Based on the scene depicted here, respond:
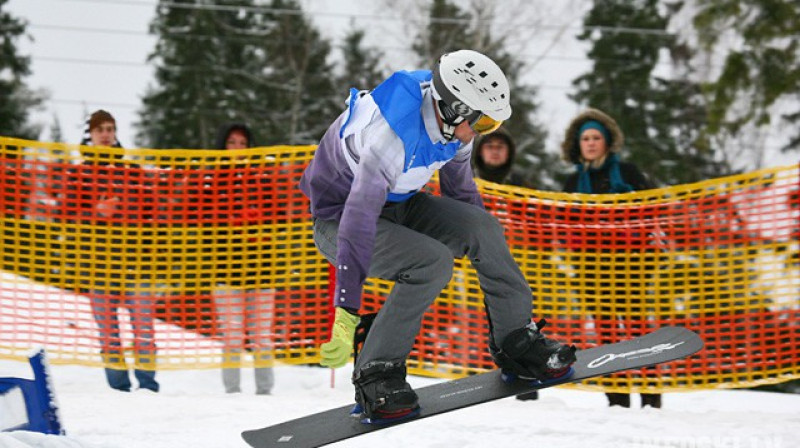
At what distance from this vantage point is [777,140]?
22.8 m

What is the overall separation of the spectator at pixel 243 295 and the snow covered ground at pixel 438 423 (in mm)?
450

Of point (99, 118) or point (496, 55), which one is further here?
point (496, 55)

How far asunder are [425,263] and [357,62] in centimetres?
2430

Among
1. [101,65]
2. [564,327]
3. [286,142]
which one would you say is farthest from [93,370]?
[101,65]

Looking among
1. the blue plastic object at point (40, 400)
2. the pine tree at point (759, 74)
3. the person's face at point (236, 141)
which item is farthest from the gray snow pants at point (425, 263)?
the pine tree at point (759, 74)

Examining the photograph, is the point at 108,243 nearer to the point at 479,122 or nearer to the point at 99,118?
the point at 99,118

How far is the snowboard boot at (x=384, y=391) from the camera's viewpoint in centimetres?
393

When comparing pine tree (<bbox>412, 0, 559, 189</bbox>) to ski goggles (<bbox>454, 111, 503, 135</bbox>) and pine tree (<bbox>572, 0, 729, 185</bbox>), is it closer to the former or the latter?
pine tree (<bbox>572, 0, 729, 185</bbox>)

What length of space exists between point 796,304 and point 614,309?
1.23 m

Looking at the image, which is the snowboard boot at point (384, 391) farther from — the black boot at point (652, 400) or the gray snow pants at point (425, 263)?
the black boot at point (652, 400)

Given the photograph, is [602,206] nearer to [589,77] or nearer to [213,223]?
[213,223]

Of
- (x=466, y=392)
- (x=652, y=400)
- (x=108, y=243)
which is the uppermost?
(x=108, y=243)

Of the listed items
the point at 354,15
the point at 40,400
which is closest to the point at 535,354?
the point at 40,400

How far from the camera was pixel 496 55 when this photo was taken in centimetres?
2395
